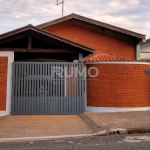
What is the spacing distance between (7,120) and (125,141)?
5250 mm

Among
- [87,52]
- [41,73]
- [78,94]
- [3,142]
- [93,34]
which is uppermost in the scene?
[93,34]

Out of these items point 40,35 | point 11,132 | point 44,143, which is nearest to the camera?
point 44,143

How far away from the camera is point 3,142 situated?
7453mm

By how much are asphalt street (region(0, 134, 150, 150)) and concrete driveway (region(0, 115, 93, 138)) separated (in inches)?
29.8

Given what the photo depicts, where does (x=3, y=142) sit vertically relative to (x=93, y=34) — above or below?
below

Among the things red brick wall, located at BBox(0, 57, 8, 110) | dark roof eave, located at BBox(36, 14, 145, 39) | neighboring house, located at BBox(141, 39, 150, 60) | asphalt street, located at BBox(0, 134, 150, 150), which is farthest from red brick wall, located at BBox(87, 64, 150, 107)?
neighboring house, located at BBox(141, 39, 150, 60)

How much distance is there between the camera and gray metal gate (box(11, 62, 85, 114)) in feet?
40.2

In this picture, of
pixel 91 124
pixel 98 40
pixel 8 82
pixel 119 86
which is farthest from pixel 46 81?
pixel 98 40

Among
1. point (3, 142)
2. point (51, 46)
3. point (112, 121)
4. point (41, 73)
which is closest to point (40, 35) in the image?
point (51, 46)

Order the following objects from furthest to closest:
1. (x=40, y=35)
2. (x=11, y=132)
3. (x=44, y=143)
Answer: (x=40, y=35)
(x=11, y=132)
(x=44, y=143)

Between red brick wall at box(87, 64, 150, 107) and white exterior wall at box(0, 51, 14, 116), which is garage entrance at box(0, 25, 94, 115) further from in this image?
red brick wall at box(87, 64, 150, 107)

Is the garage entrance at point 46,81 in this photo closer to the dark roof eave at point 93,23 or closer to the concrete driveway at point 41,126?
the concrete driveway at point 41,126

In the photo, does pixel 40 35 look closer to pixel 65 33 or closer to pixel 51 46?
pixel 51 46

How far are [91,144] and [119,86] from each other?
6246 millimetres
